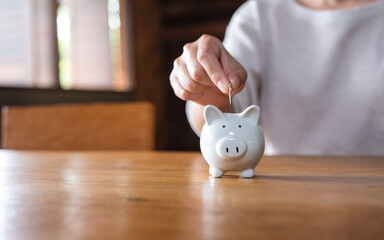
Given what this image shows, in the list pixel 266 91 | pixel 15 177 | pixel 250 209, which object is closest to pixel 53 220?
pixel 250 209

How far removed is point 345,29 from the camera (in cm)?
119

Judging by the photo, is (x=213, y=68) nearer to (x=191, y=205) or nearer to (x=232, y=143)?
(x=232, y=143)

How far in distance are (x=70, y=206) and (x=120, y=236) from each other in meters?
0.12

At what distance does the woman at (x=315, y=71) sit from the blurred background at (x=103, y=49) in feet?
7.08

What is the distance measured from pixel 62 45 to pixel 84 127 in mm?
2110

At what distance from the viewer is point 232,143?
54 centimetres

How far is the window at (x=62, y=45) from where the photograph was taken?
2904 mm

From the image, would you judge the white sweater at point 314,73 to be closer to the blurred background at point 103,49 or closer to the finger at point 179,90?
the finger at point 179,90

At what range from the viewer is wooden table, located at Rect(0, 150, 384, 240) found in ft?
0.95

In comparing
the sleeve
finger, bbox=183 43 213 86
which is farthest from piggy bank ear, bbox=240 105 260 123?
the sleeve

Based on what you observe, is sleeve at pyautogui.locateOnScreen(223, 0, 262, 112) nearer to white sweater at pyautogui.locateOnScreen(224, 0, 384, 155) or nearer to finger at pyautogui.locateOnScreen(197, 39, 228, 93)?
white sweater at pyautogui.locateOnScreen(224, 0, 384, 155)

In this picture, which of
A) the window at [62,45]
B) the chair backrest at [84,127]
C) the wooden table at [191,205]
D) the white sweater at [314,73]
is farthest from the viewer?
the window at [62,45]

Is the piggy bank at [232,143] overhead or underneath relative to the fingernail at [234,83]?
underneath

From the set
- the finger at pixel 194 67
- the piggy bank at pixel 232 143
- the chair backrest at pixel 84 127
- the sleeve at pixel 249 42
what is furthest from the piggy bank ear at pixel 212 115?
the chair backrest at pixel 84 127
